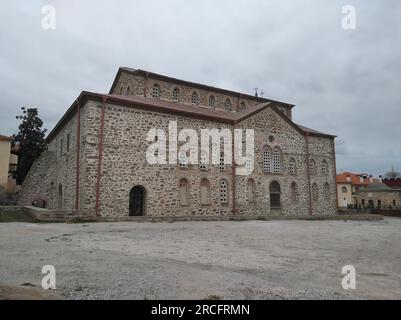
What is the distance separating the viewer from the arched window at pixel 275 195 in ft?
72.0

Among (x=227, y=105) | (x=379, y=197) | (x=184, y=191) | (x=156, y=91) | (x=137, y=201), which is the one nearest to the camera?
(x=137, y=201)

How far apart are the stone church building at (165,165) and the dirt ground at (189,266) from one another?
19.9 ft

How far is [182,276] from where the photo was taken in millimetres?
4953

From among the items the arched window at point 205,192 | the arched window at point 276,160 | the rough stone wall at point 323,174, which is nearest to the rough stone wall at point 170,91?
the arched window at point 276,160

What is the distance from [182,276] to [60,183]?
1700 cm

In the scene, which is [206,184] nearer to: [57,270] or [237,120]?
[237,120]

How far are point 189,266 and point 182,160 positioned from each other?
40.9ft

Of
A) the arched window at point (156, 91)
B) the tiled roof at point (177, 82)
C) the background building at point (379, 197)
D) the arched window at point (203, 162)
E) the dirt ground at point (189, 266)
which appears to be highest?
the tiled roof at point (177, 82)

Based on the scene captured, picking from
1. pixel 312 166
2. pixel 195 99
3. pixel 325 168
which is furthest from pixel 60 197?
pixel 325 168

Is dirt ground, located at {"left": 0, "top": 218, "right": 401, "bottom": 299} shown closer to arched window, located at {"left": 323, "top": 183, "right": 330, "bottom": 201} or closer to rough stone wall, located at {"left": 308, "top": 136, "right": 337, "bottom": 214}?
rough stone wall, located at {"left": 308, "top": 136, "right": 337, "bottom": 214}

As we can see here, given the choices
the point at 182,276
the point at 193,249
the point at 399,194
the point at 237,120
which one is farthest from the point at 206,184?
the point at 399,194

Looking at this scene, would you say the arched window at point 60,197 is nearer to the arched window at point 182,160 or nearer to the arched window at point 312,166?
the arched window at point 182,160

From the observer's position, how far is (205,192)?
1889 centimetres

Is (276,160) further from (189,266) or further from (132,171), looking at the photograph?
(189,266)
